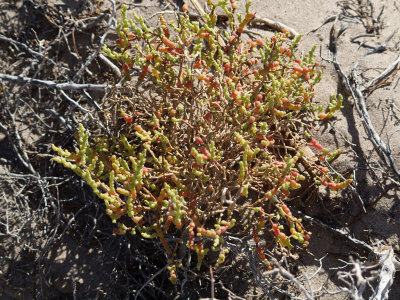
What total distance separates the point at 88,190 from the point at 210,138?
3.34 ft

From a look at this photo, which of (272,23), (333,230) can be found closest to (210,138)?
(333,230)

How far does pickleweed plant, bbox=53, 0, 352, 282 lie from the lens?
2314mm

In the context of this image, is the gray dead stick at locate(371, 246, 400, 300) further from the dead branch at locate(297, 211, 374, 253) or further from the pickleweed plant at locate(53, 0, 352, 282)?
the pickleweed plant at locate(53, 0, 352, 282)

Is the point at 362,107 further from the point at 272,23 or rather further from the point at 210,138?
the point at 210,138

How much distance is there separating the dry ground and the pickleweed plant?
0.66ft

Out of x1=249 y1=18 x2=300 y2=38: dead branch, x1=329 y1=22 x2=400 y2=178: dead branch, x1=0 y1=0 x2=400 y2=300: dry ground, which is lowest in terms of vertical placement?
x1=0 y1=0 x2=400 y2=300: dry ground

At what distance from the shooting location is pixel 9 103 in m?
3.15

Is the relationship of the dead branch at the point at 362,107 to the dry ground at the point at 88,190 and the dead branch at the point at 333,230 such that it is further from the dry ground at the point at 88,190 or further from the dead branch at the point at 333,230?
the dead branch at the point at 333,230

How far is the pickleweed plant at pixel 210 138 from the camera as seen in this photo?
2.31 meters

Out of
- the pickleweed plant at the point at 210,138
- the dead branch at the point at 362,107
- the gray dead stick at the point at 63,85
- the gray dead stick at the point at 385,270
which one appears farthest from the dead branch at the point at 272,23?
the gray dead stick at the point at 385,270

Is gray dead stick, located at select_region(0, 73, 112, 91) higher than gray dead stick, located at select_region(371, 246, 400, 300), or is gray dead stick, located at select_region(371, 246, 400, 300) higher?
gray dead stick, located at select_region(0, 73, 112, 91)

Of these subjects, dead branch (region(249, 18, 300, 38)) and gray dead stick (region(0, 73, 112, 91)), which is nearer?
gray dead stick (region(0, 73, 112, 91))

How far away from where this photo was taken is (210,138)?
2475mm

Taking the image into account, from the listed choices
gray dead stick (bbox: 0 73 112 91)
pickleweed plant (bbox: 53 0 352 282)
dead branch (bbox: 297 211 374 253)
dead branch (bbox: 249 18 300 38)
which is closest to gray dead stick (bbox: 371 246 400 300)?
dead branch (bbox: 297 211 374 253)
